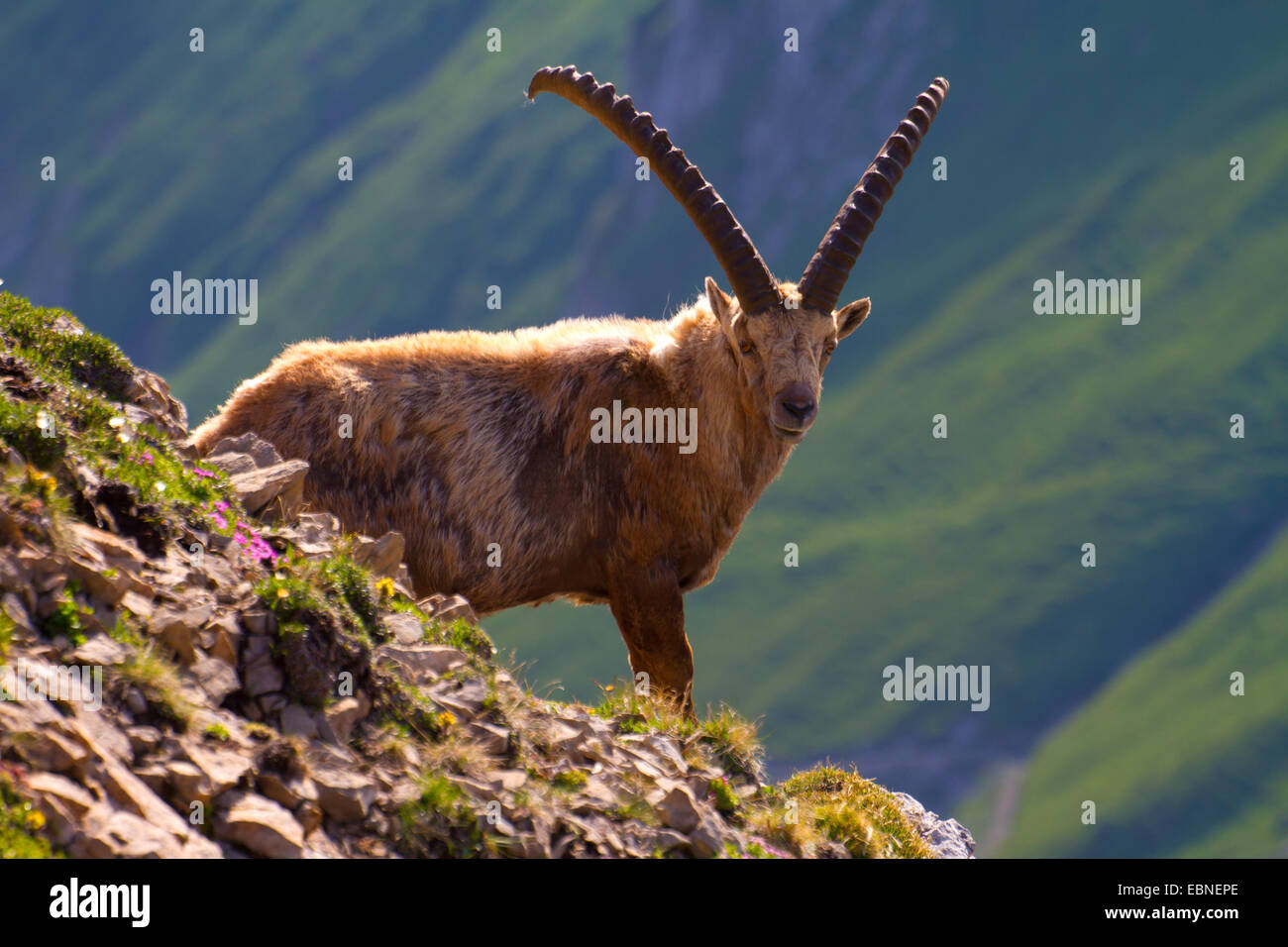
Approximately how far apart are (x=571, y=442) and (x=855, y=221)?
431 centimetres

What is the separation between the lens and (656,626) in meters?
14.9

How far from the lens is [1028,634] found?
15225cm

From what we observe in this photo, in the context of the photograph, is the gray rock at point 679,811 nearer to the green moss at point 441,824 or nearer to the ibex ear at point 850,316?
the green moss at point 441,824

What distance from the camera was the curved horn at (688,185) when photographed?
15.4 meters

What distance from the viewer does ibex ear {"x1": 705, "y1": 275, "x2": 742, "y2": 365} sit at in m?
15.4

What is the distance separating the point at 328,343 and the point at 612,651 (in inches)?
5935

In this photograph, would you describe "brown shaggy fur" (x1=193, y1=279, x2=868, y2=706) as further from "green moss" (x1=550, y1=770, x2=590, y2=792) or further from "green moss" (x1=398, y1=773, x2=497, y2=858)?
"green moss" (x1=398, y1=773, x2=497, y2=858)

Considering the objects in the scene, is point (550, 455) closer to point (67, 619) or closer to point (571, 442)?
point (571, 442)

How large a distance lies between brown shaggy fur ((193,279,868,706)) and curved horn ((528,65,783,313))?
35 cm

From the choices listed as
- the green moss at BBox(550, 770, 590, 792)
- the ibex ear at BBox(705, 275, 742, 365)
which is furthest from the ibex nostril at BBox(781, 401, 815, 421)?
the green moss at BBox(550, 770, 590, 792)

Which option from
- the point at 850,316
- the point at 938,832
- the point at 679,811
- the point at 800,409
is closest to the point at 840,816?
the point at 679,811

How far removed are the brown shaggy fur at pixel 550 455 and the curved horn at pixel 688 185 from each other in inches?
13.7
